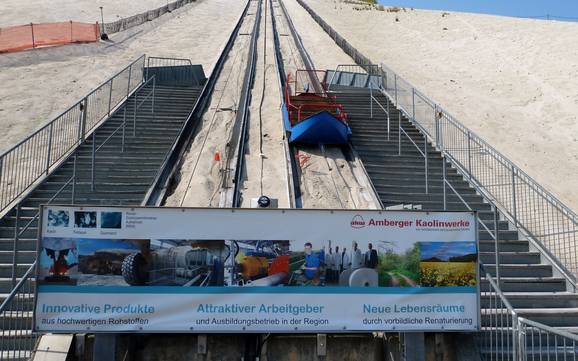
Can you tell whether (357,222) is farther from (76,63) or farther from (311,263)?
(76,63)

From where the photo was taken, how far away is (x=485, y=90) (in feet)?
77.3

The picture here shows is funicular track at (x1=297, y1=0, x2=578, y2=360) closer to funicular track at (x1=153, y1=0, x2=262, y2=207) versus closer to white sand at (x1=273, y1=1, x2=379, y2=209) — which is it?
white sand at (x1=273, y1=1, x2=379, y2=209)

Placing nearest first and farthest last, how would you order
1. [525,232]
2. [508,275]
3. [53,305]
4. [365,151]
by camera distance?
[53,305] → [508,275] → [525,232] → [365,151]

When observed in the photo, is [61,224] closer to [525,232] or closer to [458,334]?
[458,334]

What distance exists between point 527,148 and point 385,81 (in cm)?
639

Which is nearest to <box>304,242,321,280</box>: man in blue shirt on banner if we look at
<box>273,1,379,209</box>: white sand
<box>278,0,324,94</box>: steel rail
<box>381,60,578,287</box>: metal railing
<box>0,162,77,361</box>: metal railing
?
<box>0,162,77,361</box>: metal railing

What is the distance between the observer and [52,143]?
13.3m

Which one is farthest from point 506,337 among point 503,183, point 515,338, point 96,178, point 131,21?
point 131,21

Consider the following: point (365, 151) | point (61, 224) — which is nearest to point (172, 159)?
point (365, 151)

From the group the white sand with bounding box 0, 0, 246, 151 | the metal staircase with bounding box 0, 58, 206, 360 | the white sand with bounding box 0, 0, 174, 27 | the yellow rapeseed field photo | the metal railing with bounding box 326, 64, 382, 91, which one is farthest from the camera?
the white sand with bounding box 0, 0, 174, 27

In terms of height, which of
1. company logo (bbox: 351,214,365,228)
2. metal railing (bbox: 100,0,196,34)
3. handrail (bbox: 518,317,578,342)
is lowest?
handrail (bbox: 518,317,578,342)

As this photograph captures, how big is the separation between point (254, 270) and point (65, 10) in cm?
4529

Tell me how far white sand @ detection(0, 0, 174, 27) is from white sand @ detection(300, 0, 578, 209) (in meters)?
18.9

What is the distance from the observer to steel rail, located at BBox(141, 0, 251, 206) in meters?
11.8
